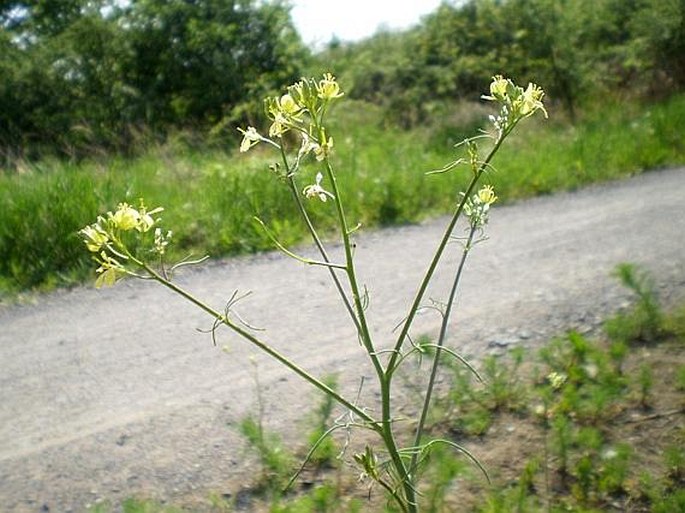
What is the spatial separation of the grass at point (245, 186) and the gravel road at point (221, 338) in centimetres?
37

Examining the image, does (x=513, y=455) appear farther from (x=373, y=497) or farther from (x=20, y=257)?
(x=20, y=257)

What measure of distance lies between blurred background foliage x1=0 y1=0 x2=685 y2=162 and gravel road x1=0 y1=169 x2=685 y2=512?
5359 mm

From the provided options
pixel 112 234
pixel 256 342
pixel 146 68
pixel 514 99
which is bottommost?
pixel 256 342

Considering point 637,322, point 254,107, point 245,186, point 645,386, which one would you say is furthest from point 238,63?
point 645,386

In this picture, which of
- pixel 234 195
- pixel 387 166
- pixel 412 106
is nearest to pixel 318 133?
pixel 234 195

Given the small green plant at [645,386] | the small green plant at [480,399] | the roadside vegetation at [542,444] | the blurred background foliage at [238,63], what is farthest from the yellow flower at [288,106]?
the blurred background foliage at [238,63]

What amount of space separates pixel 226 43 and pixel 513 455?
10.7m

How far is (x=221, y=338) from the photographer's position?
458cm

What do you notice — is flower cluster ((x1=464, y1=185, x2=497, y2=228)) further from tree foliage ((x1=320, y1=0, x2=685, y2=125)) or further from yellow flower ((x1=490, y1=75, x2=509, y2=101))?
tree foliage ((x1=320, y1=0, x2=685, y2=125))

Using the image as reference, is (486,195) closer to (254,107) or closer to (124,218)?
(124,218)

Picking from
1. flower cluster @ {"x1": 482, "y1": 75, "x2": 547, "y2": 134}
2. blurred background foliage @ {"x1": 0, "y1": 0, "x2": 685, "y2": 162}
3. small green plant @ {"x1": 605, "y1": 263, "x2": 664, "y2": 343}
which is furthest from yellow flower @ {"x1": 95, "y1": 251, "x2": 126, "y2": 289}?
blurred background foliage @ {"x1": 0, "y1": 0, "x2": 685, "y2": 162}

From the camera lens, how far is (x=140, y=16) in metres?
13.1

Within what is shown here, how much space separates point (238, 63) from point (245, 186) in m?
5.86

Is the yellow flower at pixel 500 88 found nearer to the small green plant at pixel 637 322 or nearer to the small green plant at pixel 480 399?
the small green plant at pixel 480 399
